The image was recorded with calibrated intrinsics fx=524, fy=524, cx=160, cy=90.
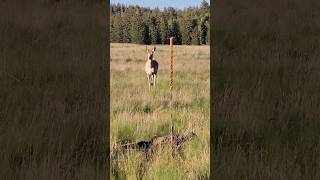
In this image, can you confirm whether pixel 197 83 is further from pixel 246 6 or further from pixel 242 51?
pixel 246 6

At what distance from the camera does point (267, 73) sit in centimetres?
638

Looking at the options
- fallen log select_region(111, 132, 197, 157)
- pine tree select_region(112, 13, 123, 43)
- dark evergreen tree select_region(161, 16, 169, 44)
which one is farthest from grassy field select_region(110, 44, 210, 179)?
dark evergreen tree select_region(161, 16, 169, 44)

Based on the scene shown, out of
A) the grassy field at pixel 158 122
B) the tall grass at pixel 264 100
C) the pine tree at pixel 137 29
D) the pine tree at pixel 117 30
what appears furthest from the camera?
the pine tree at pixel 117 30

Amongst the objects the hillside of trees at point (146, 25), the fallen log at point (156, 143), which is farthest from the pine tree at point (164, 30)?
the fallen log at point (156, 143)

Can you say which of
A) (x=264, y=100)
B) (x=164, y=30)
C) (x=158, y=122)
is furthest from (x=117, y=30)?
(x=264, y=100)

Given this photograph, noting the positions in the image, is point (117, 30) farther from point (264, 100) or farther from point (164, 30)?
point (264, 100)

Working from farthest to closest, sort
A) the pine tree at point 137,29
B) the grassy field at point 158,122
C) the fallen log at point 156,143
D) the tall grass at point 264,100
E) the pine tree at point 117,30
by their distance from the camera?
1. the pine tree at point 117,30
2. the pine tree at point 137,29
3. the fallen log at point 156,143
4. the tall grass at point 264,100
5. the grassy field at point 158,122
